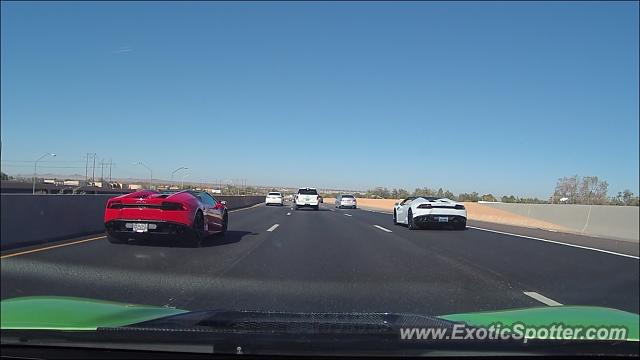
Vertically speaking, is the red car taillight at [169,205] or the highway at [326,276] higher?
the red car taillight at [169,205]

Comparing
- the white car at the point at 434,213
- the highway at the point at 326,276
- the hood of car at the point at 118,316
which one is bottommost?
the highway at the point at 326,276

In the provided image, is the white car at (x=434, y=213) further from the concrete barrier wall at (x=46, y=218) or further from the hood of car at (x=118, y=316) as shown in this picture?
the hood of car at (x=118, y=316)

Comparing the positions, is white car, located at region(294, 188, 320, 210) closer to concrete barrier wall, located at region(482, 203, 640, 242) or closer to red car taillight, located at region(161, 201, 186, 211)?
concrete barrier wall, located at region(482, 203, 640, 242)

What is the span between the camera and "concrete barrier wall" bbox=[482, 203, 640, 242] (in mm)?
17234

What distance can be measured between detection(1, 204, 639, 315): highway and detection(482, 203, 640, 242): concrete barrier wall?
3656 mm

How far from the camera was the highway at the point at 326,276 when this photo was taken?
7215 mm

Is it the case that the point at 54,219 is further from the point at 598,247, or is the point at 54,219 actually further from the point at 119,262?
the point at 598,247

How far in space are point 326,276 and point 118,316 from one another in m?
4.87

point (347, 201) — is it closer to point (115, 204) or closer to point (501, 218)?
point (501, 218)

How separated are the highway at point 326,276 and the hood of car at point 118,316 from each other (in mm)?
1899

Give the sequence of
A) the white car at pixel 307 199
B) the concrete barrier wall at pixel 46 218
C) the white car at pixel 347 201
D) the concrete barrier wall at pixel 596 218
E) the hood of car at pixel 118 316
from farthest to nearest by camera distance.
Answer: the white car at pixel 347 201, the white car at pixel 307 199, the concrete barrier wall at pixel 596 218, the concrete barrier wall at pixel 46 218, the hood of car at pixel 118 316

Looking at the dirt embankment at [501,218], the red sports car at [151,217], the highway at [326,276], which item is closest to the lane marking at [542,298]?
the highway at [326,276]

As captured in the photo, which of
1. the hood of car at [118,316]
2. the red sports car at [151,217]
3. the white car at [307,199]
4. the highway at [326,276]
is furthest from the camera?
the white car at [307,199]

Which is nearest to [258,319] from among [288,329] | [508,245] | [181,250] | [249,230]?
[288,329]
